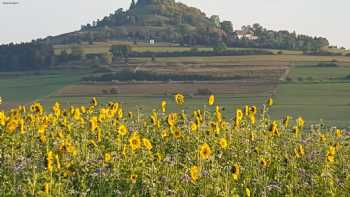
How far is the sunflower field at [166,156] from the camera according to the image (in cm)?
708

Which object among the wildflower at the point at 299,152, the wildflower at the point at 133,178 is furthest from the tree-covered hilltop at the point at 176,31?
the wildflower at the point at 133,178

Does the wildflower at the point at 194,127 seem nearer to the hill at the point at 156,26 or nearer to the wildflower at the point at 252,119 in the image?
the wildflower at the point at 252,119

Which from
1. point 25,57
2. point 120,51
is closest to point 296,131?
point 25,57

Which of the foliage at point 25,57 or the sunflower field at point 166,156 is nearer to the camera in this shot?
the sunflower field at point 166,156

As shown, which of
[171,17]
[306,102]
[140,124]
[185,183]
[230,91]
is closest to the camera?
[185,183]

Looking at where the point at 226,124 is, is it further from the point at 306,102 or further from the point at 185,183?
the point at 306,102

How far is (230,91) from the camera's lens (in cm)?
4575

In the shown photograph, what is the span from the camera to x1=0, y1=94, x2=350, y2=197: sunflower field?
23.2ft

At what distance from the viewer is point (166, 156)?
826 centimetres

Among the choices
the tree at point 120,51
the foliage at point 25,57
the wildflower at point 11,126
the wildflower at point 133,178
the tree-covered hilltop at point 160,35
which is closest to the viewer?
→ the wildflower at point 133,178

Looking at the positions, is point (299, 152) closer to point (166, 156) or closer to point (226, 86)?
point (166, 156)

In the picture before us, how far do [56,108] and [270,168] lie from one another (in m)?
3.41

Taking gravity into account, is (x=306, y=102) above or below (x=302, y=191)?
below

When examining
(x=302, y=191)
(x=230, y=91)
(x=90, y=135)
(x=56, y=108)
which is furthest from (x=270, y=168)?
(x=230, y=91)
